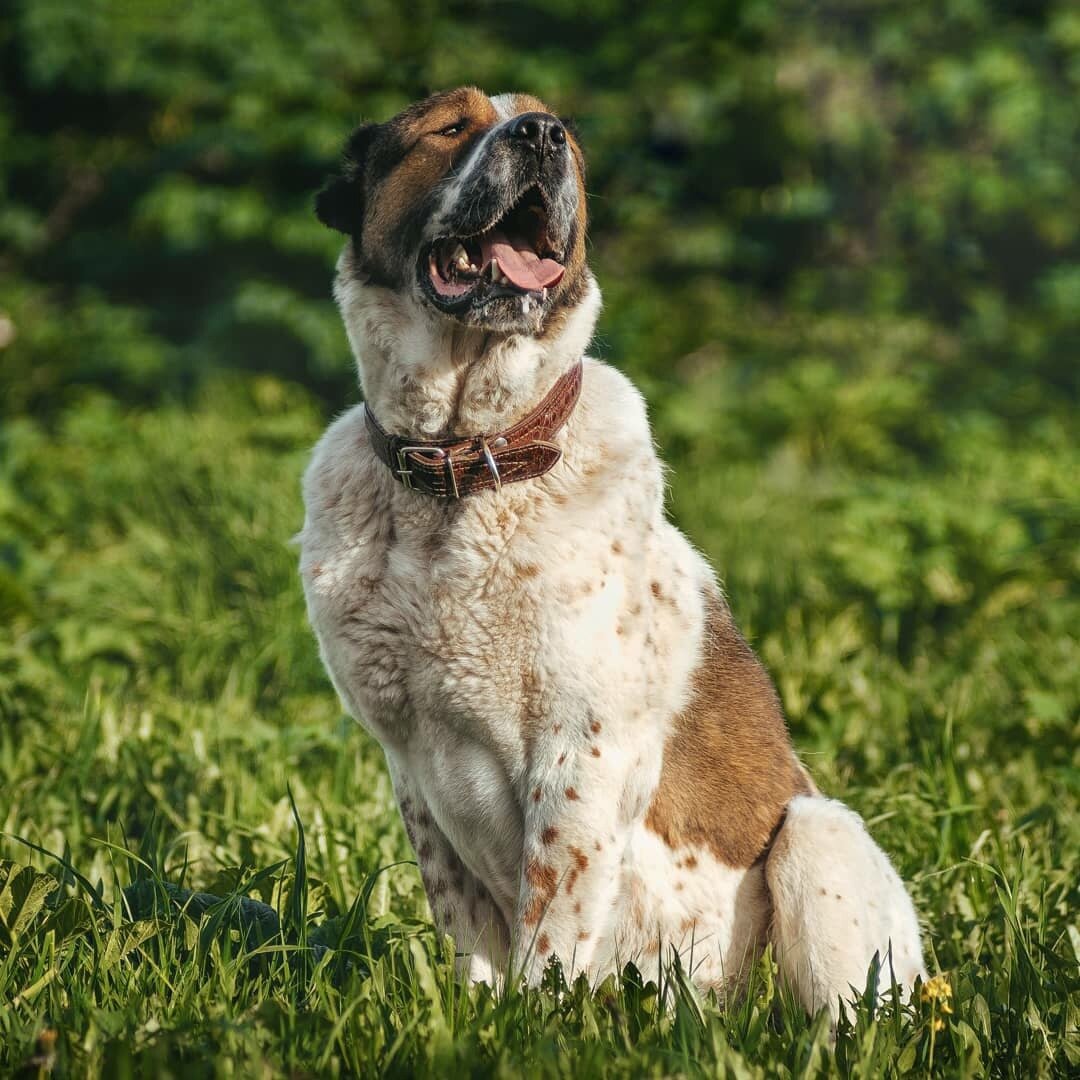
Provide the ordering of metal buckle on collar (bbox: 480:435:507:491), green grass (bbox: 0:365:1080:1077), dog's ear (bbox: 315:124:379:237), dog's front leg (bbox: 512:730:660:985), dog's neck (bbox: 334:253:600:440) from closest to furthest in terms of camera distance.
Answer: green grass (bbox: 0:365:1080:1077) < dog's front leg (bbox: 512:730:660:985) < metal buckle on collar (bbox: 480:435:507:491) < dog's neck (bbox: 334:253:600:440) < dog's ear (bbox: 315:124:379:237)

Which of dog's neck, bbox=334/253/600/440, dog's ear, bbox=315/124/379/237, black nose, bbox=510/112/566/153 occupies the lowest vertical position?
dog's neck, bbox=334/253/600/440

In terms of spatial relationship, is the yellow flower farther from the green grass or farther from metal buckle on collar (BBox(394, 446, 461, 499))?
metal buckle on collar (BBox(394, 446, 461, 499))

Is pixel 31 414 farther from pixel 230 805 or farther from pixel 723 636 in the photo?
pixel 723 636

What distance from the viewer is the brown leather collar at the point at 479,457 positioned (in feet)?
8.61

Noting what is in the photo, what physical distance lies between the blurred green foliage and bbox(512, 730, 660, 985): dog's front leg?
178mm

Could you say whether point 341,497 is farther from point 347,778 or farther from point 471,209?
point 347,778

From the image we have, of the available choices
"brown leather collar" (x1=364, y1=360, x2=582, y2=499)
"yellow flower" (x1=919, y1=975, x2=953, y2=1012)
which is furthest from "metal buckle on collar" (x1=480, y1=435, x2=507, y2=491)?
"yellow flower" (x1=919, y1=975, x2=953, y2=1012)

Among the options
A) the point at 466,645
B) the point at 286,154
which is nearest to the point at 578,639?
the point at 466,645

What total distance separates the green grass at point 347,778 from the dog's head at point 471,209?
111cm

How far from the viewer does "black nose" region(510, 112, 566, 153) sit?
2.68 metres

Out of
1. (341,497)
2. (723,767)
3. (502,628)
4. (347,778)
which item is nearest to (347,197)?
(341,497)

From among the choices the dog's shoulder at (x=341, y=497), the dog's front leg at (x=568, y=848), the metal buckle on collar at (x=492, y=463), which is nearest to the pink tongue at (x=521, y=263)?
the metal buckle on collar at (x=492, y=463)

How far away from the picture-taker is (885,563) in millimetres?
5344

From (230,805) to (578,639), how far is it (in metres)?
1.46
